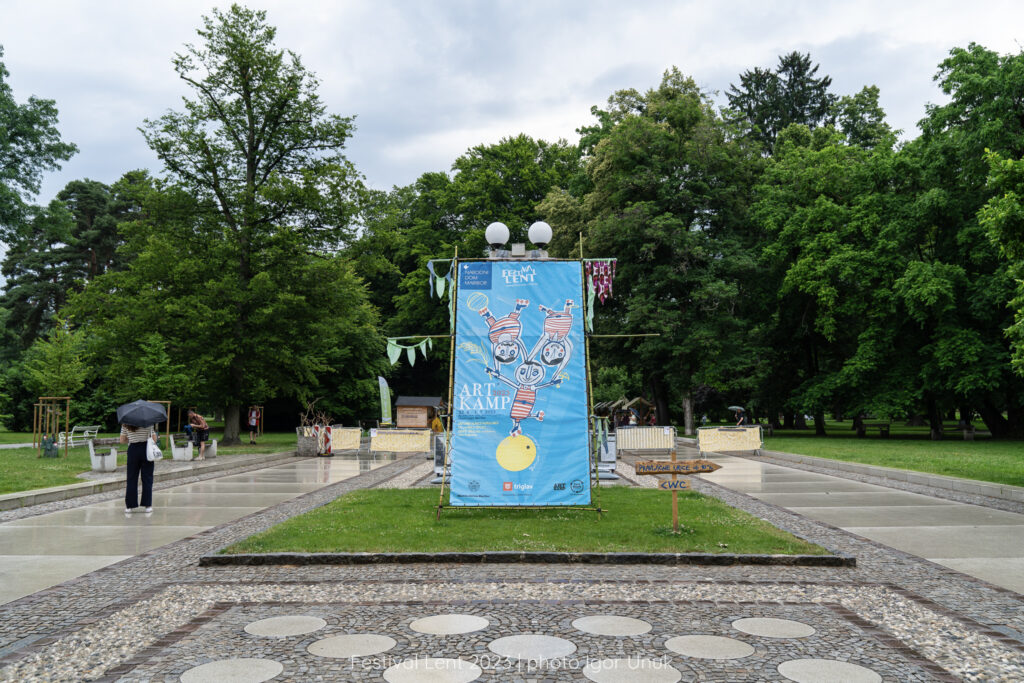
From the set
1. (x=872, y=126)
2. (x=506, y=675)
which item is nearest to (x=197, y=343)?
(x=506, y=675)

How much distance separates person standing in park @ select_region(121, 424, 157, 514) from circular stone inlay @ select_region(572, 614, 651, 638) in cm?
868

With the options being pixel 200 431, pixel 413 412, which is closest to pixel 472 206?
pixel 413 412

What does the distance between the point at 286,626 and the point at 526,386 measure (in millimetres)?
5698

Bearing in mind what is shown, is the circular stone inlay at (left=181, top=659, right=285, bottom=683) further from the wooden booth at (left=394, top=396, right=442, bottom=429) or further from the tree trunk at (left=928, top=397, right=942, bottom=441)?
the wooden booth at (left=394, top=396, right=442, bottom=429)

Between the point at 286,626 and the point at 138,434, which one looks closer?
the point at 286,626

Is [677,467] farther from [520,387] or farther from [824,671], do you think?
[824,671]

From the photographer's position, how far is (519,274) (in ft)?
34.8

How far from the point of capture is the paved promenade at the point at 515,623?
4.18m

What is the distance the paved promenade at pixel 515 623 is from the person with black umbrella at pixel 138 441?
340cm

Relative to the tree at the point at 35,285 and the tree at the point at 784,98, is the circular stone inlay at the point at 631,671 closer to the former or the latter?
the tree at the point at 784,98

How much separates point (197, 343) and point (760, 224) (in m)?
27.8

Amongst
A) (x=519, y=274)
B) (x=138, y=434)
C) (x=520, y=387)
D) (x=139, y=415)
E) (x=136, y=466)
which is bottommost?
(x=136, y=466)

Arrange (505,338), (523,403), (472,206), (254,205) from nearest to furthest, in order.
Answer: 1. (523,403)
2. (505,338)
3. (254,205)
4. (472,206)

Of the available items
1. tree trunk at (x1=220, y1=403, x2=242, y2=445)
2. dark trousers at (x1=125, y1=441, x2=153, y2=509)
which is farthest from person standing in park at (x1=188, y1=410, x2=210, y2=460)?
dark trousers at (x1=125, y1=441, x2=153, y2=509)
